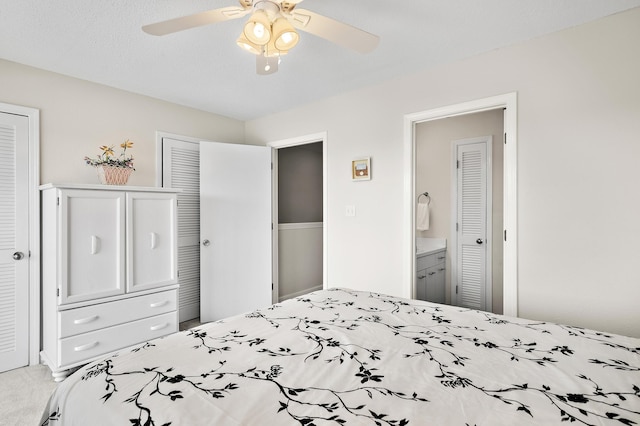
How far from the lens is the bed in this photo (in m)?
0.87

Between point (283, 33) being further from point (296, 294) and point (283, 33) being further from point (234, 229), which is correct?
point (296, 294)

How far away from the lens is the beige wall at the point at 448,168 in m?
3.70

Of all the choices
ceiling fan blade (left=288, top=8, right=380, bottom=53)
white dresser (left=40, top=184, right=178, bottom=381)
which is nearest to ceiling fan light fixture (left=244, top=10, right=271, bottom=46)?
ceiling fan blade (left=288, top=8, right=380, bottom=53)

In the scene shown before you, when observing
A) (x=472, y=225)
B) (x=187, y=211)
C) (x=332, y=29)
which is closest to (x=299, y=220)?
(x=187, y=211)

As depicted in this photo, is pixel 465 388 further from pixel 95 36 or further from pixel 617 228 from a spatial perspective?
pixel 95 36

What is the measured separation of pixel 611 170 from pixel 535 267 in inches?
30.3

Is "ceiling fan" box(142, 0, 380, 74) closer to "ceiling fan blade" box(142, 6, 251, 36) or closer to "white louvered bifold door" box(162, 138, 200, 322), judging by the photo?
"ceiling fan blade" box(142, 6, 251, 36)

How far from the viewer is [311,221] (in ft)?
17.1

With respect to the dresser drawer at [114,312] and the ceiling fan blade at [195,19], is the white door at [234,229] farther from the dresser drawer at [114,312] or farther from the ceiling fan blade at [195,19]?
the ceiling fan blade at [195,19]

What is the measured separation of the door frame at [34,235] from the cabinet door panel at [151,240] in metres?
0.72

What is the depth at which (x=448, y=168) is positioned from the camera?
13.2 feet

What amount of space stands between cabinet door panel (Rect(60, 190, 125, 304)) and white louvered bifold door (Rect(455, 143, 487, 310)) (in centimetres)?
359

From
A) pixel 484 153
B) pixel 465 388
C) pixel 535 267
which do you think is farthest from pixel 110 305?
pixel 484 153

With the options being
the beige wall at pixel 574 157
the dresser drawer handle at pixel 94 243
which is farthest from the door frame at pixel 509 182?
the dresser drawer handle at pixel 94 243
